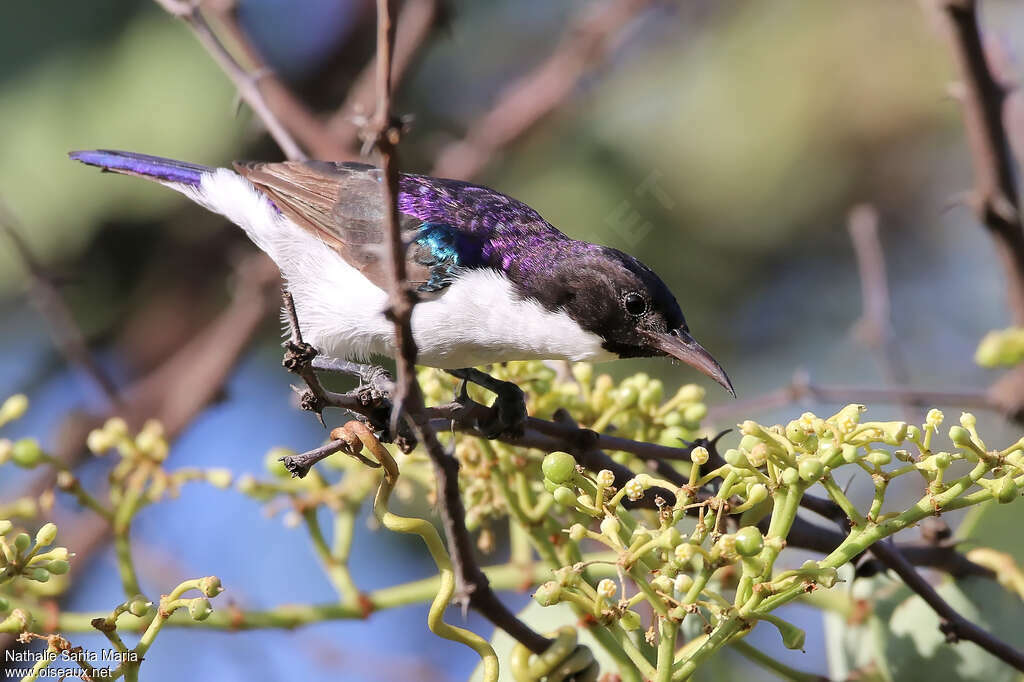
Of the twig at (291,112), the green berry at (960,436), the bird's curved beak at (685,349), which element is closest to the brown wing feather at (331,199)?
the twig at (291,112)

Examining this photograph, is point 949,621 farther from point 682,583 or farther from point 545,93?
point 545,93

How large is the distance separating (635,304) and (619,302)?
5 centimetres

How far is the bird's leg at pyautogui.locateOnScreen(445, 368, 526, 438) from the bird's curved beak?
551 mm

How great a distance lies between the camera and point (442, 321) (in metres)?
3.07

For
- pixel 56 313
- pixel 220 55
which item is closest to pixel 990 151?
pixel 220 55

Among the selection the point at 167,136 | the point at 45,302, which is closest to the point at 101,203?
the point at 167,136

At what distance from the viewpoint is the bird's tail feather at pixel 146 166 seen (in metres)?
3.72

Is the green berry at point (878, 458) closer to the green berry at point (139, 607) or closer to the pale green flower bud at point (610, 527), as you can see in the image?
the pale green flower bud at point (610, 527)

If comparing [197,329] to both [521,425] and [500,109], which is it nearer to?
[500,109]

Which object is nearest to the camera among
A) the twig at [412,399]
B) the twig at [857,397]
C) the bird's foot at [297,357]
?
the twig at [412,399]

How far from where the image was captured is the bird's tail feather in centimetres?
372

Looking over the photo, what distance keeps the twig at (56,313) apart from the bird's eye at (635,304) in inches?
65.7

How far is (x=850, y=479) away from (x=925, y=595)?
0.25 meters

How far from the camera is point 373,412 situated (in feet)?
7.11
